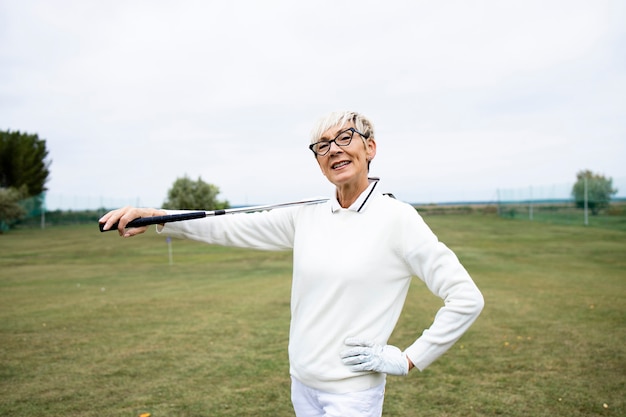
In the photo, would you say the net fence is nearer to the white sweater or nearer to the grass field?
the grass field

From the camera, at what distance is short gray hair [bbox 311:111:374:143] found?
2500 millimetres

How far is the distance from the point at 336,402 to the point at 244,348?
5375 mm

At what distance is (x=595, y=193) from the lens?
126 ft

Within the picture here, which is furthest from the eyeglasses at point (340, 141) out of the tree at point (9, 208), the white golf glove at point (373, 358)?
the tree at point (9, 208)

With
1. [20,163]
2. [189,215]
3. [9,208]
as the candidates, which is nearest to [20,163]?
[20,163]

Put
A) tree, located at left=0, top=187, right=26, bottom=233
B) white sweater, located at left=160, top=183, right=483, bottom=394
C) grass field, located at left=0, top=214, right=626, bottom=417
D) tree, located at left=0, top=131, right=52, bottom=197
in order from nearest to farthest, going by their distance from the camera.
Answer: white sweater, located at left=160, top=183, right=483, bottom=394, grass field, located at left=0, top=214, right=626, bottom=417, tree, located at left=0, top=187, right=26, bottom=233, tree, located at left=0, top=131, right=52, bottom=197

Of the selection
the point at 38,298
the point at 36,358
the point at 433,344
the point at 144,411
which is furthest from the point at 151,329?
the point at 433,344

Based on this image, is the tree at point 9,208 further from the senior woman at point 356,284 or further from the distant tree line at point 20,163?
the senior woman at point 356,284

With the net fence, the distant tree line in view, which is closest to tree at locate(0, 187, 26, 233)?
the distant tree line

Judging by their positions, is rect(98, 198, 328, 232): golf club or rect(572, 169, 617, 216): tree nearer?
rect(98, 198, 328, 232): golf club

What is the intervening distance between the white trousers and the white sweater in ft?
0.12

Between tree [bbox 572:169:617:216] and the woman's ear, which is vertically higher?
tree [bbox 572:169:617:216]

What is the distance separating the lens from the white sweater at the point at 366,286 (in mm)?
2314

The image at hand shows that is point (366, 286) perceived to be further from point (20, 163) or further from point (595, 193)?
point (20, 163)
